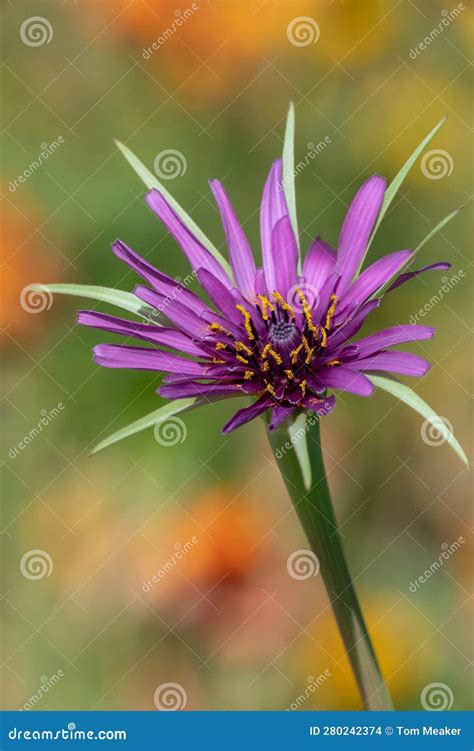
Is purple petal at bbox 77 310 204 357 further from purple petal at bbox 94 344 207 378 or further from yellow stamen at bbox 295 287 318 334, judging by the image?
yellow stamen at bbox 295 287 318 334

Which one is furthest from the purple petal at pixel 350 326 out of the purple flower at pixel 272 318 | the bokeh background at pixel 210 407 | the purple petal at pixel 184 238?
the bokeh background at pixel 210 407

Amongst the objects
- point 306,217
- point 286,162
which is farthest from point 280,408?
point 306,217

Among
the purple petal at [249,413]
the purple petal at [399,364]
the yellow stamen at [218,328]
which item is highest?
the purple petal at [399,364]

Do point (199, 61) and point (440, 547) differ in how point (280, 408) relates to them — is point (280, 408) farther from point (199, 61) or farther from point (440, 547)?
point (199, 61)

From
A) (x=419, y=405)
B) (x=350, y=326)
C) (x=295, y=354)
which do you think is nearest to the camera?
(x=419, y=405)

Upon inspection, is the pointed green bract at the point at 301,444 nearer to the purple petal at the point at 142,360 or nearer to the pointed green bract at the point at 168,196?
the purple petal at the point at 142,360

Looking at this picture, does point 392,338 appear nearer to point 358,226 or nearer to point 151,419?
point 358,226

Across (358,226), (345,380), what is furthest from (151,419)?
(358,226)
